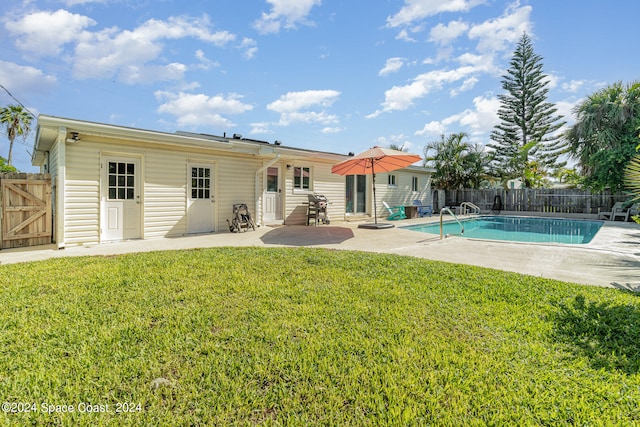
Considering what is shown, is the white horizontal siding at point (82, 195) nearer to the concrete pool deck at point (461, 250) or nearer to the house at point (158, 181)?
the house at point (158, 181)

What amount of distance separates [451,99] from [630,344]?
1635cm

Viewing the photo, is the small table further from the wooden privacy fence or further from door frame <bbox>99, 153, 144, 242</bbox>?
door frame <bbox>99, 153, 144, 242</bbox>

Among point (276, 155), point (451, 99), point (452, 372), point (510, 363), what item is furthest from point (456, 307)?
point (451, 99)

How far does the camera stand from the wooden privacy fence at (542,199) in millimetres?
15922

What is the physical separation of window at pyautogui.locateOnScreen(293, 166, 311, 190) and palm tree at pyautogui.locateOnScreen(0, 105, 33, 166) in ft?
85.0

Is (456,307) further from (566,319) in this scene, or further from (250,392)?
(250,392)

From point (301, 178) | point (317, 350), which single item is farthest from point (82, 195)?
point (317, 350)

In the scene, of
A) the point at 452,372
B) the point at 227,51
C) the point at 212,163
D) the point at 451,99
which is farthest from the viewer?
the point at 451,99

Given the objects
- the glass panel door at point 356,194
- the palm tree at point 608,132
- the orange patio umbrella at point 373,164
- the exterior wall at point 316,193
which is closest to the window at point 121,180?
the exterior wall at point 316,193

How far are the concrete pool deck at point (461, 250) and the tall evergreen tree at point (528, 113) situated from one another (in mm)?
17414

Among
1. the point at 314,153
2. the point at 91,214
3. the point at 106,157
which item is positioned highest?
the point at 314,153

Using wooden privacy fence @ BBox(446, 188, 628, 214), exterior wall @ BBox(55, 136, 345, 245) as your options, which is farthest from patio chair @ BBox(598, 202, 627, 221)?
exterior wall @ BBox(55, 136, 345, 245)

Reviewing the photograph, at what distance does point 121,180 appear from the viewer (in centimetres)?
732

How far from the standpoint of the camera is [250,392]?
1.89 metres
